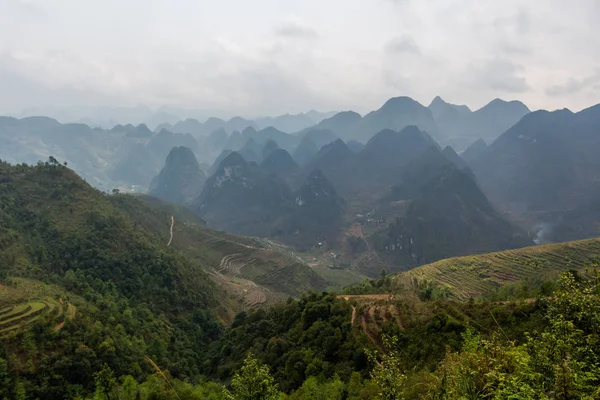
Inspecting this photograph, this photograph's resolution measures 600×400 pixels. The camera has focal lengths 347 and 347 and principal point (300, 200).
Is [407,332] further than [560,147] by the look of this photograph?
No

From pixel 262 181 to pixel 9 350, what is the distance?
166539 millimetres

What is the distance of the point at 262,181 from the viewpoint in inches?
7530

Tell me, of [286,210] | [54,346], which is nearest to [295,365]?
[54,346]

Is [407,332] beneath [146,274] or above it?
above

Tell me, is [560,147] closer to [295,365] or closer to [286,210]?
[286,210]

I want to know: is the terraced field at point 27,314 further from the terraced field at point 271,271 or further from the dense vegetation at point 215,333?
the terraced field at point 271,271

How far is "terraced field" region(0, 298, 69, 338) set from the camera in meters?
27.8

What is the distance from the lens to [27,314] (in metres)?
29.7

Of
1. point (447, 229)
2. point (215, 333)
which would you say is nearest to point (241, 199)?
point (447, 229)

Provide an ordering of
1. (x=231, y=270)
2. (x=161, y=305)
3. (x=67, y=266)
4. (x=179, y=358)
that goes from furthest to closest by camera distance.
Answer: (x=231, y=270)
(x=161, y=305)
(x=67, y=266)
(x=179, y=358)

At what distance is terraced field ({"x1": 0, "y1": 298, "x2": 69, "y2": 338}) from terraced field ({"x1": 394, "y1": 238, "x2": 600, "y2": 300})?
38.0 m

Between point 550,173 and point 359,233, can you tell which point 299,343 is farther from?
point 550,173

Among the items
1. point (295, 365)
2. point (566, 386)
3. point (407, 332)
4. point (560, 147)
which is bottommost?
point (295, 365)

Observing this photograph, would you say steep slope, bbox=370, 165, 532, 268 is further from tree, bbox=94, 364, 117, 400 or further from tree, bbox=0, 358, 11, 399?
tree, bbox=0, 358, 11, 399
